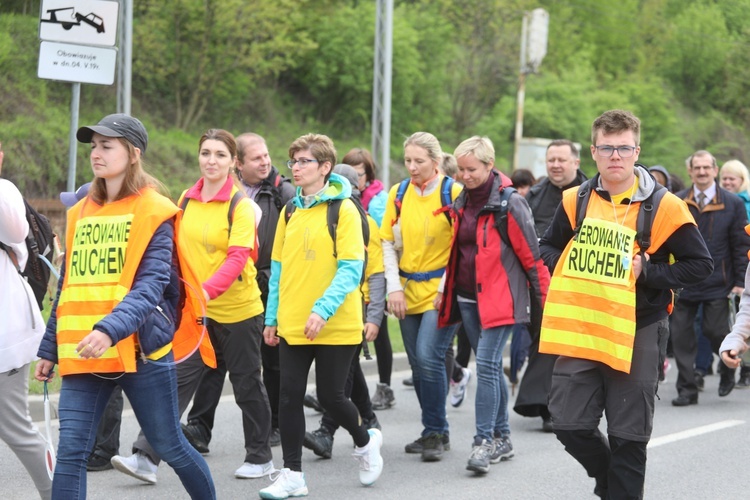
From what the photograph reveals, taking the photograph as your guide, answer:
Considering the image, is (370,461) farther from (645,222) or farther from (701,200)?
(701,200)

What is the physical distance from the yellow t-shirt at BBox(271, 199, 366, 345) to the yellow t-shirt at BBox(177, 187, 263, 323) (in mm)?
341

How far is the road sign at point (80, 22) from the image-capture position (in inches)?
338

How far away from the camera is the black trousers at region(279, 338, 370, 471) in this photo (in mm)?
5793

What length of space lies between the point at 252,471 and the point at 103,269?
2.45 meters

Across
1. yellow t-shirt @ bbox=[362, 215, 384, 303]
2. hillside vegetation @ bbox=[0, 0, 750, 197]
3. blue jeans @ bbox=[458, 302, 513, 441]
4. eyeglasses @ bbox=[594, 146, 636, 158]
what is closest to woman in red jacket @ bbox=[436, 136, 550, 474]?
blue jeans @ bbox=[458, 302, 513, 441]

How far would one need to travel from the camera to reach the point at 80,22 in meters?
8.66

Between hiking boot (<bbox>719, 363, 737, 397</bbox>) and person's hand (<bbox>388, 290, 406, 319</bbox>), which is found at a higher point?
person's hand (<bbox>388, 290, 406, 319</bbox>)

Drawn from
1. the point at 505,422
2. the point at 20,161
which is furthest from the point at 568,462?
the point at 20,161

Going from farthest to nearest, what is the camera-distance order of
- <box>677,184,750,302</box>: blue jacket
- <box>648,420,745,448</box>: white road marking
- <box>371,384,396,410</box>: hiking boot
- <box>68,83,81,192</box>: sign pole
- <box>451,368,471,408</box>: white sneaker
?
<box>677,184,750,302</box>: blue jacket, <box>451,368,471,408</box>: white sneaker, <box>371,384,396,410</box>: hiking boot, <box>68,83,81,192</box>: sign pole, <box>648,420,745,448</box>: white road marking

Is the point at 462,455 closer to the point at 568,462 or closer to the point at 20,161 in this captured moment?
the point at 568,462

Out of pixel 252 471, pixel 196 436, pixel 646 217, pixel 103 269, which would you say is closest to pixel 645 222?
pixel 646 217

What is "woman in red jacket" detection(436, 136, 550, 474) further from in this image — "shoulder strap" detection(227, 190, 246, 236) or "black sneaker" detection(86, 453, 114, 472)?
"black sneaker" detection(86, 453, 114, 472)

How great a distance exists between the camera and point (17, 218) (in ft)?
16.2

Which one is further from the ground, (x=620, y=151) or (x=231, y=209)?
(x=620, y=151)
